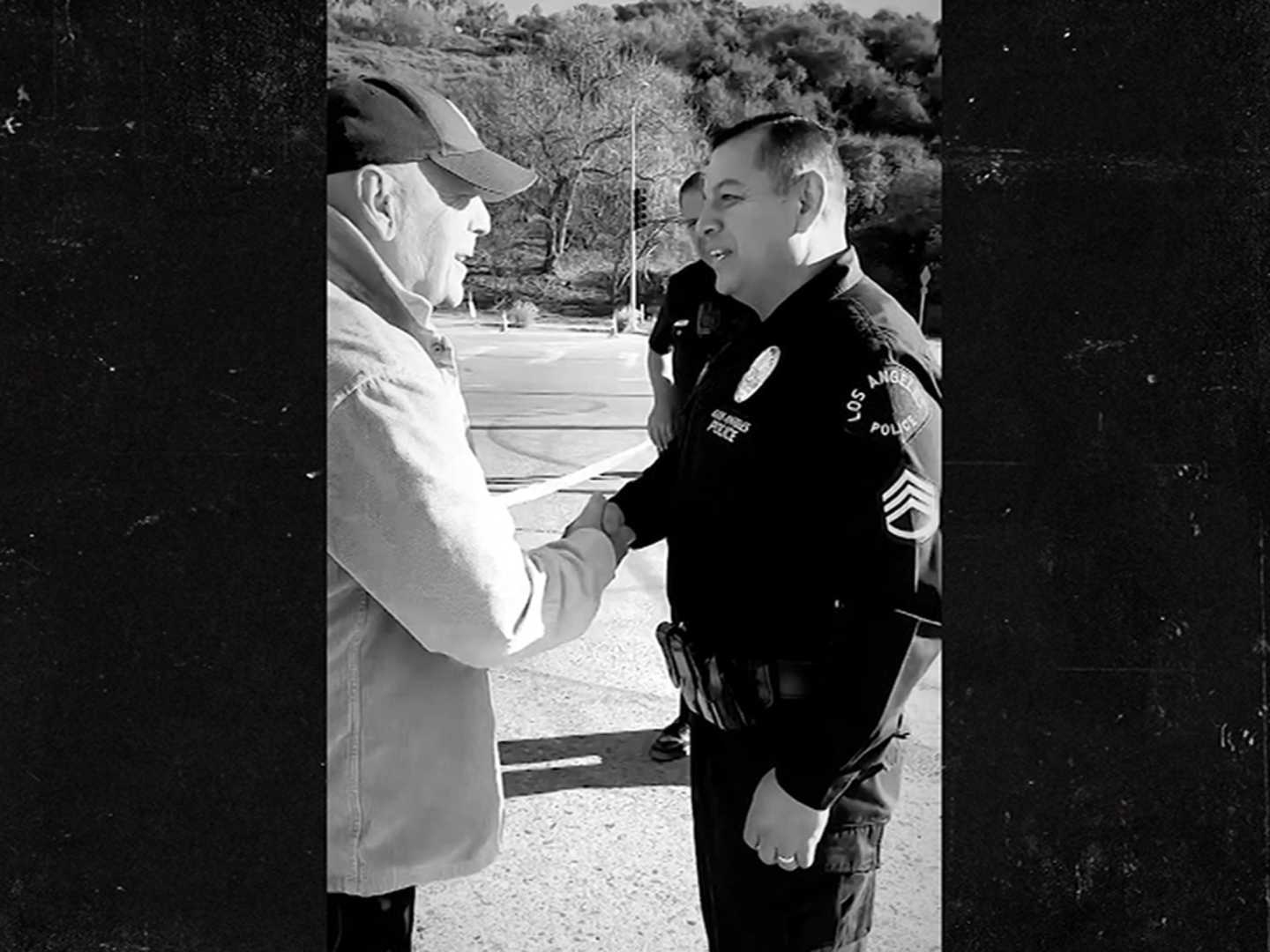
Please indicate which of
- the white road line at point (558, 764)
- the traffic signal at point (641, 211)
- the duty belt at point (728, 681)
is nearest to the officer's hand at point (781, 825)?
the duty belt at point (728, 681)

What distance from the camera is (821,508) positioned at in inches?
83.0

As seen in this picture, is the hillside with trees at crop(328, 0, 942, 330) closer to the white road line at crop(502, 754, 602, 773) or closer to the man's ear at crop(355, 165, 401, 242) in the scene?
the man's ear at crop(355, 165, 401, 242)

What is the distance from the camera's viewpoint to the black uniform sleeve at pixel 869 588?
2.07m

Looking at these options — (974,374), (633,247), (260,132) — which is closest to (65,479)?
(260,132)

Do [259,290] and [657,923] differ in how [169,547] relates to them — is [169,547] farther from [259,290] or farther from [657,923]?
[657,923]

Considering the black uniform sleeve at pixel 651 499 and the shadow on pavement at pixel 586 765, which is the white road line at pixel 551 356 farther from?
the shadow on pavement at pixel 586 765

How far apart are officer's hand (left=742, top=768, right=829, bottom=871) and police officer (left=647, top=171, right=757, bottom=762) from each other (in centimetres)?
24

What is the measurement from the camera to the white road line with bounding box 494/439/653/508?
2297mm

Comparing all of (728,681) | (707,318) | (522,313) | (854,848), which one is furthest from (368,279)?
(854,848)

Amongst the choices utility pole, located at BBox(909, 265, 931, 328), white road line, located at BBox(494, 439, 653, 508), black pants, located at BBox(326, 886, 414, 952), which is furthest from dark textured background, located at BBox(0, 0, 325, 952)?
utility pole, located at BBox(909, 265, 931, 328)

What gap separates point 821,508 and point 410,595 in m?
0.55

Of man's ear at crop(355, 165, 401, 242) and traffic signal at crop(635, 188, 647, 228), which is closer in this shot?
man's ear at crop(355, 165, 401, 242)

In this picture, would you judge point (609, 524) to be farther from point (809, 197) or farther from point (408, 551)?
point (809, 197)

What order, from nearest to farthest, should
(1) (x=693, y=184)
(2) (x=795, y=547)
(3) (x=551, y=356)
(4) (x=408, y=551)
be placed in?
(4) (x=408, y=551) → (2) (x=795, y=547) → (1) (x=693, y=184) → (3) (x=551, y=356)
